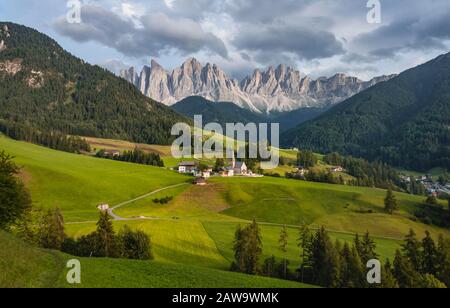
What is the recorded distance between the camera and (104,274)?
105 ft

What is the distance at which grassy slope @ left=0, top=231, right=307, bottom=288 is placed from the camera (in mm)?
27484

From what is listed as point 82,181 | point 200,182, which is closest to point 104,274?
point 82,181

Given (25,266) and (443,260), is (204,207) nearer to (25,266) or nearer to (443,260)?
(443,260)

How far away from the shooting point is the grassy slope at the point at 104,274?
27.5 meters

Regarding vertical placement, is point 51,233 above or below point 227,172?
below

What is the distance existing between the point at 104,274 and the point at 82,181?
101 metres

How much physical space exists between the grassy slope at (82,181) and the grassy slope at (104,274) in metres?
64.3

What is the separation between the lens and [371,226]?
346 feet

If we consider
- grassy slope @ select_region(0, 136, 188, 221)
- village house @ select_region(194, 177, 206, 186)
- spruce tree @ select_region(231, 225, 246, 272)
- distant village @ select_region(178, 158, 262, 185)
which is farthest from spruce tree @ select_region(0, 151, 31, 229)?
distant village @ select_region(178, 158, 262, 185)

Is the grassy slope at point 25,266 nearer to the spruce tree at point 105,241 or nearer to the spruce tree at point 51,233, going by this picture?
the spruce tree at point 105,241
